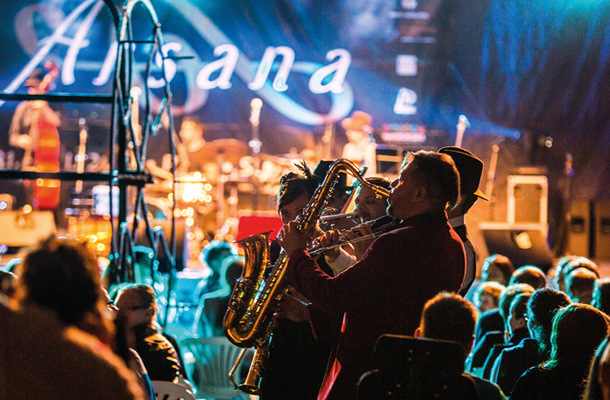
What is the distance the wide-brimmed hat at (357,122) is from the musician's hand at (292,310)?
12889 mm

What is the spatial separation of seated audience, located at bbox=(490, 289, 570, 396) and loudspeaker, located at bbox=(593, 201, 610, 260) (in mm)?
11471

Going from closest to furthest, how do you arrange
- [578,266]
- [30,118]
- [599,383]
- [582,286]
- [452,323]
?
[599,383]
[452,323]
[582,286]
[578,266]
[30,118]

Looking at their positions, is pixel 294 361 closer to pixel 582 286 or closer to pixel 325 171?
pixel 325 171

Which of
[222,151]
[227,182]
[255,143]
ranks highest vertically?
[255,143]

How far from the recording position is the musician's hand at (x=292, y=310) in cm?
267

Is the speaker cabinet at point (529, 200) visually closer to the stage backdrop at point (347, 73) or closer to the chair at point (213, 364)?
the stage backdrop at point (347, 73)

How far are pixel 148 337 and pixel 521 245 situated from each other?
714 centimetres

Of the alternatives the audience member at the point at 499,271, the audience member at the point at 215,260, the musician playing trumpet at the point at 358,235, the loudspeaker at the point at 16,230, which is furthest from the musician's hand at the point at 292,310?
the loudspeaker at the point at 16,230

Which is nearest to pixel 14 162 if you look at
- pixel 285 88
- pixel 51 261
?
pixel 285 88

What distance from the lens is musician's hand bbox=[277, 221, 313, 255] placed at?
2324 mm

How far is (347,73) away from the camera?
1577 centimetres

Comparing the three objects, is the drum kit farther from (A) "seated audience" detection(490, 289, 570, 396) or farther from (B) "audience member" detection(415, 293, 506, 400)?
(B) "audience member" detection(415, 293, 506, 400)

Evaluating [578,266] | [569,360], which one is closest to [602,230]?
[578,266]

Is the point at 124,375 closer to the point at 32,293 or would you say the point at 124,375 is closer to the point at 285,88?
the point at 32,293
